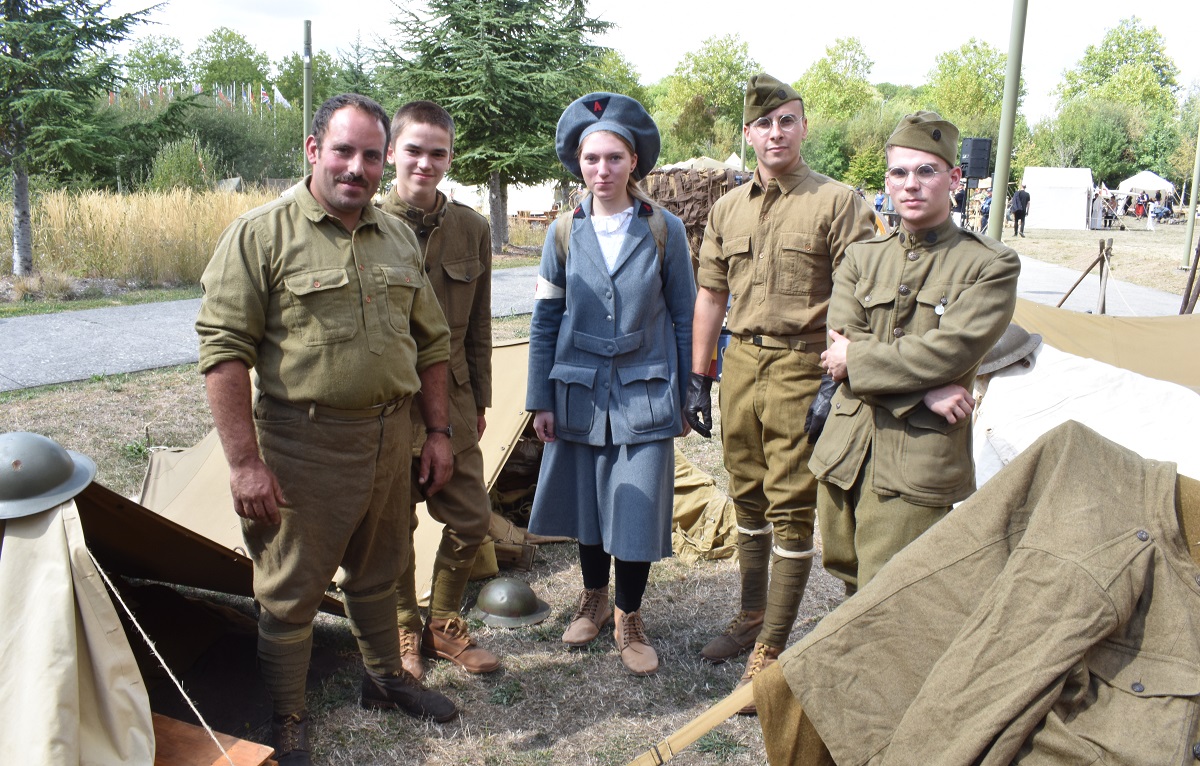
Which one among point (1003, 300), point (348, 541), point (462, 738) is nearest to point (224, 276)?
point (348, 541)

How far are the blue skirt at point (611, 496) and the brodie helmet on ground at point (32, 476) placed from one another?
1694mm

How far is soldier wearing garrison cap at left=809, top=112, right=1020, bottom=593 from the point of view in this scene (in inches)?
102

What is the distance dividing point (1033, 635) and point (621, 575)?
6.37 ft

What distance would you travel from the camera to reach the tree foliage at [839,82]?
6109cm

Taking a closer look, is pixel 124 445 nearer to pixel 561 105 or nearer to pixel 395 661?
pixel 395 661

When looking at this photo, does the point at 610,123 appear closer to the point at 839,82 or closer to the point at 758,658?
the point at 758,658

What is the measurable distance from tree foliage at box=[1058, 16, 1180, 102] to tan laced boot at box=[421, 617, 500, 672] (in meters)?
73.6

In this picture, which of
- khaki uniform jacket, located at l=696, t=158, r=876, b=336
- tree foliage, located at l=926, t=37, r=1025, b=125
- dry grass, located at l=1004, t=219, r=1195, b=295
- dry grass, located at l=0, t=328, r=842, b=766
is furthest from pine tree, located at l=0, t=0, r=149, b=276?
tree foliage, located at l=926, t=37, r=1025, b=125

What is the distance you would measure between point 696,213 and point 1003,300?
872 cm

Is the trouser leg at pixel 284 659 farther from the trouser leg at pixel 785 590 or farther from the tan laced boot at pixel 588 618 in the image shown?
the trouser leg at pixel 785 590

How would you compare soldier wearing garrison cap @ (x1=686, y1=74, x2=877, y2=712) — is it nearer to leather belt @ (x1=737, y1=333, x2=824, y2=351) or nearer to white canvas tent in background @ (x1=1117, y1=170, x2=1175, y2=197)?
leather belt @ (x1=737, y1=333, x2=824, y2=351)

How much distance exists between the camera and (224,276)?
96.0 inches

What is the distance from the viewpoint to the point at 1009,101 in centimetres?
571

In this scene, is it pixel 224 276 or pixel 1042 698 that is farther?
pixel 224 276
